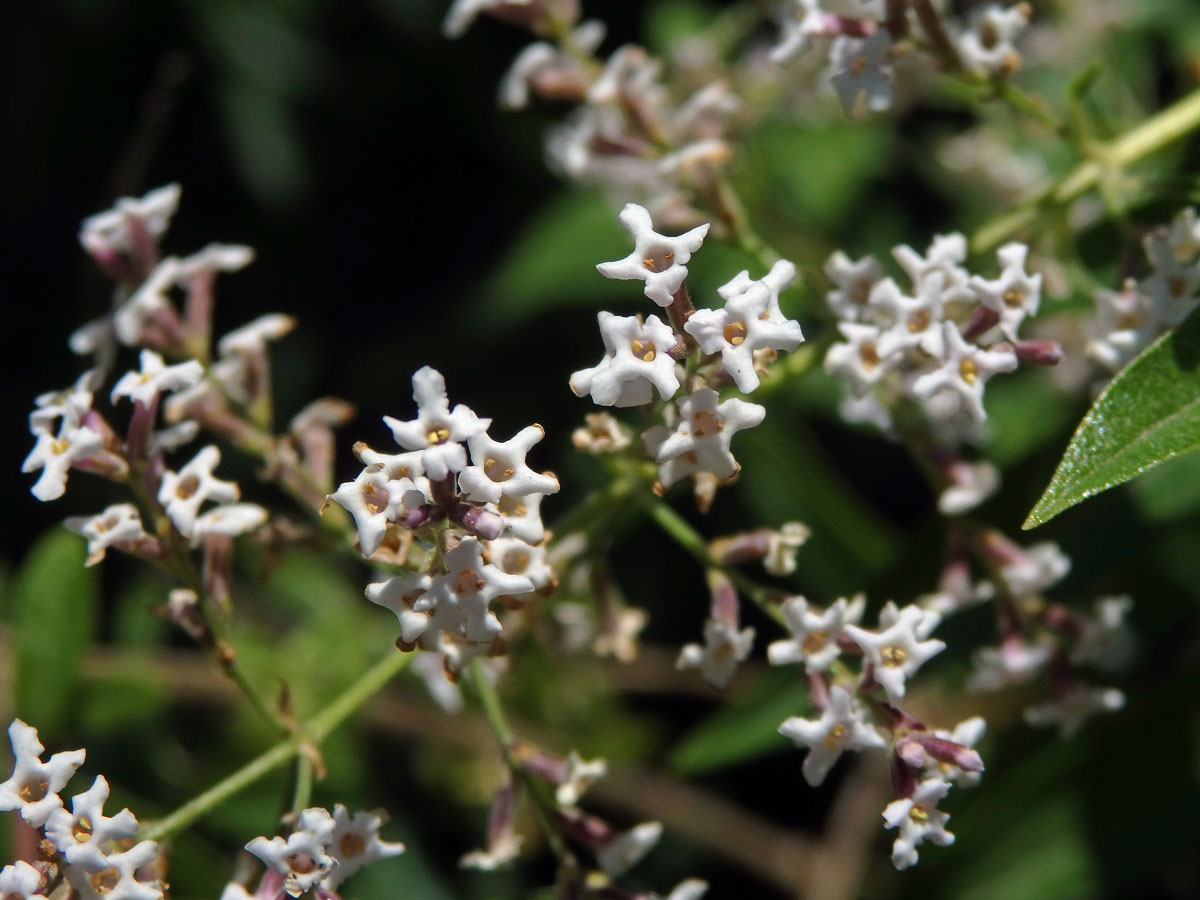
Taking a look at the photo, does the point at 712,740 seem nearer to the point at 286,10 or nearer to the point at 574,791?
the point at 574,791

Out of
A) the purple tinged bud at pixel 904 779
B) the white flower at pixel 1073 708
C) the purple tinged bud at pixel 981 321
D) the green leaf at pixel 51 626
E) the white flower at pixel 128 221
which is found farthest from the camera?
the green leaf at pixel 51 626

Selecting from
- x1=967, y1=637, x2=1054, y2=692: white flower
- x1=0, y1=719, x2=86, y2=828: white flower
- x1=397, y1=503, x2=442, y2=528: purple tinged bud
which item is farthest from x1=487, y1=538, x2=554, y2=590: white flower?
x1=967, y1=637, x2=1054, y2=692: white flower

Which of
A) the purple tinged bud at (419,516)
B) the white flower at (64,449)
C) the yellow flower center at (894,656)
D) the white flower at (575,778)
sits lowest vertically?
the white flower at (575,778)

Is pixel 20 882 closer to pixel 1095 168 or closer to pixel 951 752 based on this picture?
pixel 951 752

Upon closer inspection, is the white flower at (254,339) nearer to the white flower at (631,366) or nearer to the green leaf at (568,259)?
the white flower at (631,366)

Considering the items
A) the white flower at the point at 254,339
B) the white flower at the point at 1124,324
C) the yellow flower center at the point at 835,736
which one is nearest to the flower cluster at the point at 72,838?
Answer: the white flower at the point at 254,339

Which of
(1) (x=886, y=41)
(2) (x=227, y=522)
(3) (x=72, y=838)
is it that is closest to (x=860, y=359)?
(1) (x=886, y=41)

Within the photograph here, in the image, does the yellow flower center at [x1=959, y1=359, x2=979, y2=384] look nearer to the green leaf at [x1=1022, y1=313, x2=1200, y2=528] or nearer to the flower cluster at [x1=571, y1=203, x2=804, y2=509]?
the green leaf at [x1=1022, y1=313, x2=1200, y2=528]
